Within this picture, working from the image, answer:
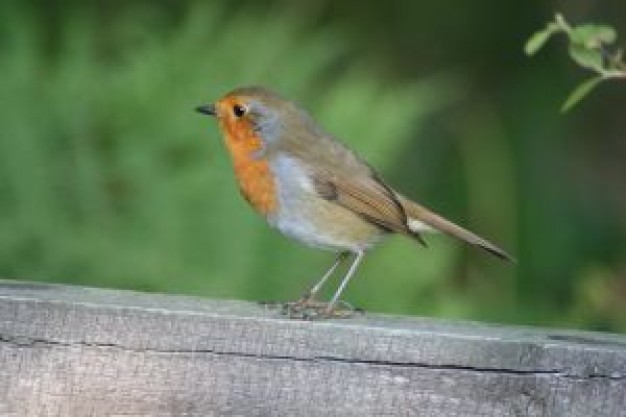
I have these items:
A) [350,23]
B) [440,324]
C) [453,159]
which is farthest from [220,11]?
[440,324]

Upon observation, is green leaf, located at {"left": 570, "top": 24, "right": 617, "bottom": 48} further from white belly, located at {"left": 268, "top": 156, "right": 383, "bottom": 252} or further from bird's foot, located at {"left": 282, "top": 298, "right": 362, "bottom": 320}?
white belly, located at {"left": 268, "top": 156, "right": 383, "bottom": 252}

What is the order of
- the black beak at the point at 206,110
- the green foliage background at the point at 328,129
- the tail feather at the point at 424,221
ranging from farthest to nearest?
the green foliage background at the point at 328,129, the tail feather at the point at 424,221, the black beak at the point at 206,110

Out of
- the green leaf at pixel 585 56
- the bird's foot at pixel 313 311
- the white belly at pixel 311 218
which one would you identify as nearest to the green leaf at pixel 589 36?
the green leaf at pixel 585 56

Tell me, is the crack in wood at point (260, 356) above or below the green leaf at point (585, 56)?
below

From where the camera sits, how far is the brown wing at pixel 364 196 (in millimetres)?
4023

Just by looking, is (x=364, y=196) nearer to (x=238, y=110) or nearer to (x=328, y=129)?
(x=238, y=110)

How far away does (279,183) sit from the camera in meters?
3.99

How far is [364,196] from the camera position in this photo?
4066 millimetres

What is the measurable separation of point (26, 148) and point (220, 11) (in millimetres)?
1298

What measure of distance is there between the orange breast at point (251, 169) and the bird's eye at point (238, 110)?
0.03m

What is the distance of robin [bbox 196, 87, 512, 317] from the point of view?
3.98m

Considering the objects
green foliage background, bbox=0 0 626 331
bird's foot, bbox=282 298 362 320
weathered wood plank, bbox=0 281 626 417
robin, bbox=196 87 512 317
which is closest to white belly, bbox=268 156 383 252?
robin, bbox=196 87 512 317

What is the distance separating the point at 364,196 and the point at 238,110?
1.29 ft

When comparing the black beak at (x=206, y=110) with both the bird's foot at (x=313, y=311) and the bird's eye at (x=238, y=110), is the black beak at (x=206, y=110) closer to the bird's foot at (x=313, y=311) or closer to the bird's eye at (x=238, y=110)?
the bird's eye at (x=238, y=110)
